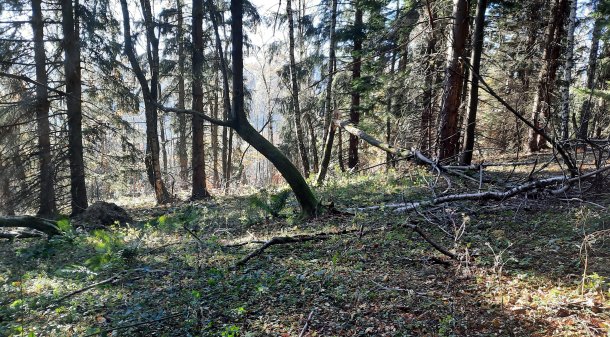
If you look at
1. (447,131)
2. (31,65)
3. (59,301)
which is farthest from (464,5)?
(31,65)

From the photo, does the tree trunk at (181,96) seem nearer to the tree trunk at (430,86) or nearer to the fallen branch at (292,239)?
the tree trunk at (430,86)

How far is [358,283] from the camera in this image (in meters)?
3.85

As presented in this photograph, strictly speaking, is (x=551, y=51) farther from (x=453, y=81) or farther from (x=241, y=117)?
(x=241, y=117)

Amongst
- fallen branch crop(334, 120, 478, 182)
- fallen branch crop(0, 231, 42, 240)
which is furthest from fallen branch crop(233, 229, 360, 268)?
fallen branch crop(0, 231, 42, 240)

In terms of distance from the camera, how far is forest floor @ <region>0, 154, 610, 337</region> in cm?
304

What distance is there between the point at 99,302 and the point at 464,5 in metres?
9.24

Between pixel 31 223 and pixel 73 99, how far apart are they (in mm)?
4884

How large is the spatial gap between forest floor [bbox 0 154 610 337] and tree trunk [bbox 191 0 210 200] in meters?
6.95

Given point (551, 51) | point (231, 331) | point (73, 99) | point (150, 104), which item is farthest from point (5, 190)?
point (551, 51)

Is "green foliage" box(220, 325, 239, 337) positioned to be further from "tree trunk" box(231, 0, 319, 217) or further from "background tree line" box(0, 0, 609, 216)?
"background tree line" box(0, 0, 609, 216)

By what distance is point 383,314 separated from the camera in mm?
3227

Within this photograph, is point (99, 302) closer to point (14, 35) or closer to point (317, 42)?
point (14, 35)

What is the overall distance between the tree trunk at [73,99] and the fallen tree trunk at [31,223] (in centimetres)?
355

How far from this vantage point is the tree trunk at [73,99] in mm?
10789
